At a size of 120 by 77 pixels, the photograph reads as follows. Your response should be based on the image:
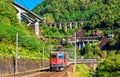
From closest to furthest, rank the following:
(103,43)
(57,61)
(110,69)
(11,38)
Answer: (57,61) → (11,38) → (110,69) → (103,43)

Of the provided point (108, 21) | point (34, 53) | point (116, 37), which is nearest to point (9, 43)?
point (34, 53)

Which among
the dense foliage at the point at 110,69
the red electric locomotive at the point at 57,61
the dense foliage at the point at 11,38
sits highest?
the dense foliage at the point at 11,38

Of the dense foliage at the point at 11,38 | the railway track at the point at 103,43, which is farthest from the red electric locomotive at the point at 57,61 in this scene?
the railway track at the point at 103,43

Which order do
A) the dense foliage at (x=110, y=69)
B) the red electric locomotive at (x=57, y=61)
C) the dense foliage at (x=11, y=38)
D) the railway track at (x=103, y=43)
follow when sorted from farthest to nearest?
the railway track at (x=103, y=43)
the dense foliage at (x=110, y=69)
the red electric locomotive at (x=57, y=61)
the dense foliage at (x=11, y=38)

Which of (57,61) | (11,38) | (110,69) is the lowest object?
(110,69)

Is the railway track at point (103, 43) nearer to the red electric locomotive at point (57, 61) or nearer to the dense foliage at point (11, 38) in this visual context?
the dense foliage at point (11, 38)

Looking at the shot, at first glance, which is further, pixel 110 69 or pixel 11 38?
pixel 110 69

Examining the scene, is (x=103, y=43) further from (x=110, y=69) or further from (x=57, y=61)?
(x=57, y=61)

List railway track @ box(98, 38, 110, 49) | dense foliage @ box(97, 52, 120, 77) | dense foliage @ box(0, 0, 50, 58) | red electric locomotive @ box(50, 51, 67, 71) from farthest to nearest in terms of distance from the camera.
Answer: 1. railway track @ box(98, 38, 110, 49)
2. dense foliage @ box(97, 52, 120, 77)
3. red electric locomotive @ box(50, 51, 67, 71)
4. dense foliage @ box(0, 0, 50, 58)

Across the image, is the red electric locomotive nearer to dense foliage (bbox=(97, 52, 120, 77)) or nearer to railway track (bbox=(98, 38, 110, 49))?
dense foliage (bbox=(97, 52, 120, 77))

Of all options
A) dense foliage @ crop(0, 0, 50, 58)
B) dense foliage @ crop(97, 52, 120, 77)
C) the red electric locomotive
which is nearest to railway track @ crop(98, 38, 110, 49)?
dense foliage @ crop(0, 0, 50, 58)

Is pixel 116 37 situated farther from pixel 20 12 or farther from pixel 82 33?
pixel 20 12

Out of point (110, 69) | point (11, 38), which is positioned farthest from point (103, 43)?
point (11, 38)

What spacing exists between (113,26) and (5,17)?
111056mm
